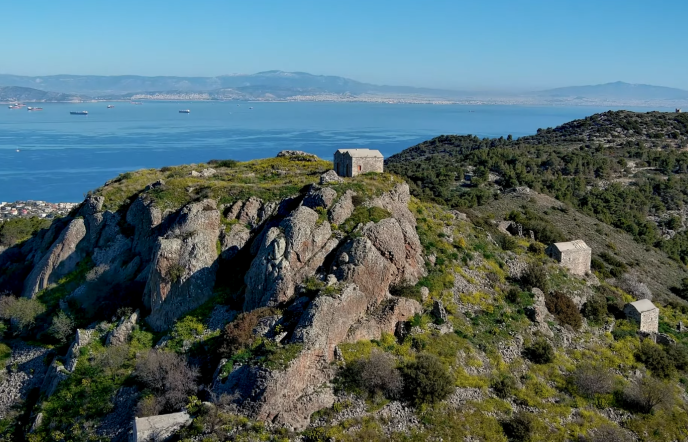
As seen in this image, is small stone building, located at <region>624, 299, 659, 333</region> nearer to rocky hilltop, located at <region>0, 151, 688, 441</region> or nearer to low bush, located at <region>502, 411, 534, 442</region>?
rocky hilltop, located at <region>0, 151, 688, 441</region>

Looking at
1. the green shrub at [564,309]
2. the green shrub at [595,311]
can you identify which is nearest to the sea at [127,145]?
the green shrub at [564,309]

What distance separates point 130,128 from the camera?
17825 cm

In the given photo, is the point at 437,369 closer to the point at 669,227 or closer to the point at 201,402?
the point at 201,402

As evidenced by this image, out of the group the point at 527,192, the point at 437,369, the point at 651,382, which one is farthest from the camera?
the point at 527,192

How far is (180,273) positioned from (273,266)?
4.60 m

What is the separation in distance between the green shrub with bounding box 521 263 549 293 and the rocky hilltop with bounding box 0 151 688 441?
0.20 metres

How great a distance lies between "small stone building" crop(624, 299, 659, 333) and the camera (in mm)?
26812

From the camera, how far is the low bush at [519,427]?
18.4m

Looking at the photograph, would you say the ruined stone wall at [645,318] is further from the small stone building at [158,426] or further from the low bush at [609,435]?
the small stone building at [158,426]

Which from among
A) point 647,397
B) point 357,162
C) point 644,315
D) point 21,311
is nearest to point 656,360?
point 644,315

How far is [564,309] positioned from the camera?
85.3ft

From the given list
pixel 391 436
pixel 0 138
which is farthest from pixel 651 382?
pixel 0 138

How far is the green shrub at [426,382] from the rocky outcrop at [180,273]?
9.59 m

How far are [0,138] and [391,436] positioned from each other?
6559 inches
